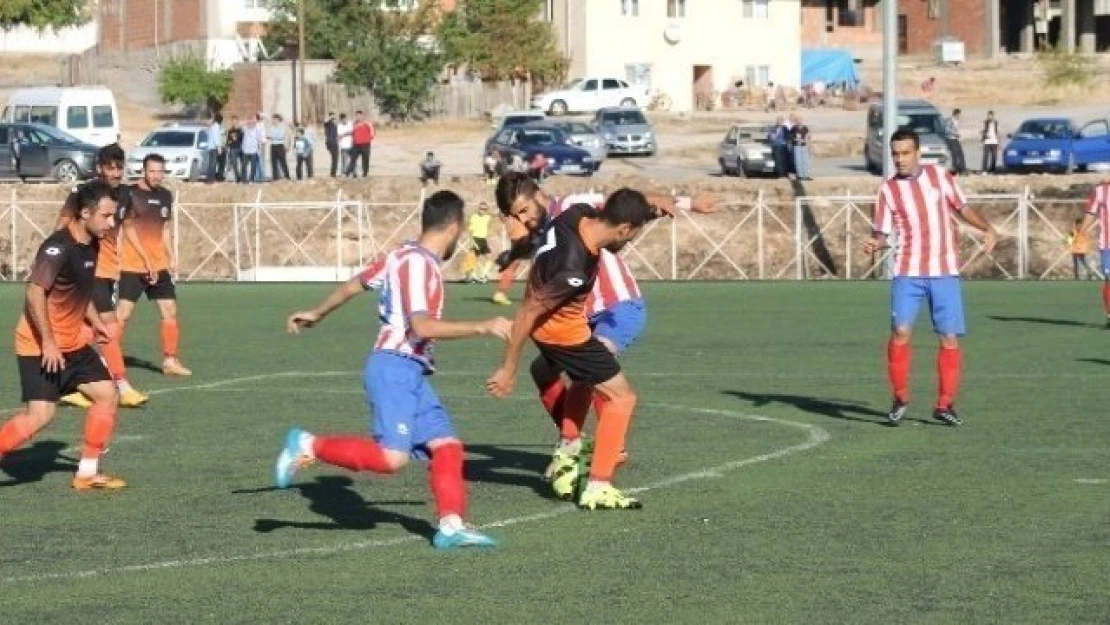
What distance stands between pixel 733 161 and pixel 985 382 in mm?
37042

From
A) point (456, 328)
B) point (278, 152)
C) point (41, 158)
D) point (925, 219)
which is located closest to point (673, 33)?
point (278, 152)

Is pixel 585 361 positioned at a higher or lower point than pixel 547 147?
lower

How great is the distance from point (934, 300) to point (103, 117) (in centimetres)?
4626

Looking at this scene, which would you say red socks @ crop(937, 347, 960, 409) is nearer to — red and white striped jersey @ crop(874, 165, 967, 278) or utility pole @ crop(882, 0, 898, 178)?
red and white striped jersey @ crop(874, 165, 967, 278)

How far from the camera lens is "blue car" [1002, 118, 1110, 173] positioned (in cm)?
5519

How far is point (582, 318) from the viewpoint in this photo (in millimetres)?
12828

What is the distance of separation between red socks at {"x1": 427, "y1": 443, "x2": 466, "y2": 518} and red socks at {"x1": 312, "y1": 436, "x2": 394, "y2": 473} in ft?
0.80

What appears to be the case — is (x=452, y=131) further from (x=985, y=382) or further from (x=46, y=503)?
(x=46, y=503)

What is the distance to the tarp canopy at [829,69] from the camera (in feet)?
300

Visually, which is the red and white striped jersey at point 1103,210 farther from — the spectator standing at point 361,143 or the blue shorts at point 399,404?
the spectator standing at point 361,143

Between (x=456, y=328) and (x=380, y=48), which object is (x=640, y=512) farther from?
(x=380, y=48)

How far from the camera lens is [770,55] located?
8869cm

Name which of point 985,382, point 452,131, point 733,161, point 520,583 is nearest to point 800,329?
point 985,382

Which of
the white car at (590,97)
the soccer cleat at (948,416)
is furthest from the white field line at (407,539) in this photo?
the white car at (590,97)
